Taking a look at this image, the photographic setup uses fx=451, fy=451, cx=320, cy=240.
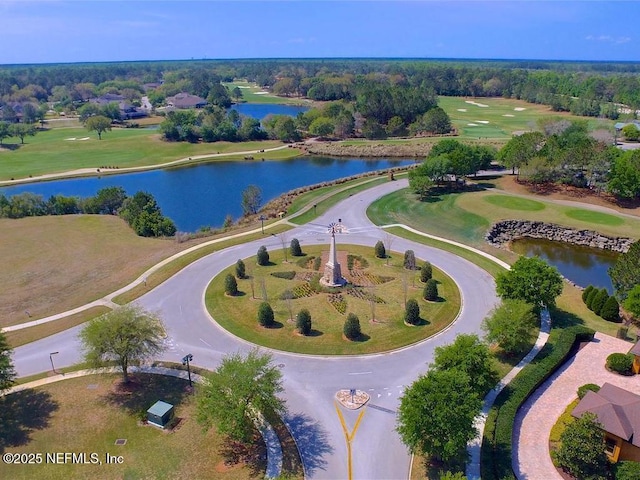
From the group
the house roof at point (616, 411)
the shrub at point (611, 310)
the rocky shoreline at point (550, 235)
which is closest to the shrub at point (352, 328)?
the house roof at point (616, 411)

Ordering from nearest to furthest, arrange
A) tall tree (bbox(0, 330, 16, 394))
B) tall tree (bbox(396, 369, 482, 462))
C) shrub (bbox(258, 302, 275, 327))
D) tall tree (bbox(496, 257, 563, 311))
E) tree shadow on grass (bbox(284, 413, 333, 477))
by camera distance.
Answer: tall tree (bbox(396, 369, 482, 462)), tree shadow on grass (bbox(284, 413, 333, 477)), tall tree (bbox(0, 330, 16, 394)), tall tree (bbox(496, 257, 563, 311)), shrub (bbox(258, 302, 275, 327))

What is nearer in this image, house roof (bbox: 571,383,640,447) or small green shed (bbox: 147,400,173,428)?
house roof (bbox: 571,383,640,447)

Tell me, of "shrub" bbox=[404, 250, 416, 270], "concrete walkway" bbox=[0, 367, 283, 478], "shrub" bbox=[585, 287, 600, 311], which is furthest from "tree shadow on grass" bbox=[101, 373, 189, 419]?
"shrub" bbox=[585, 287, 600, 311]

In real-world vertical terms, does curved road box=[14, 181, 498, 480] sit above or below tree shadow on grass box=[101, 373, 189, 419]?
above

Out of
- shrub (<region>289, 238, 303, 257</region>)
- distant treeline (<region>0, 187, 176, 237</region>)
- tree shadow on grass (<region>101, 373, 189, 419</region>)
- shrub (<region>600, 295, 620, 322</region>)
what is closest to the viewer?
tree shadow on grass (<region>101, 373, 189, 419</region>)

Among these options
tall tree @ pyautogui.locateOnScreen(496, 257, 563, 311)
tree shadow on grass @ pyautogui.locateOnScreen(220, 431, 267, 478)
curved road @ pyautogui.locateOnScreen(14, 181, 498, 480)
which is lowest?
tree shadow on grass @ pyautogui.locateOnScreen(220, 431, 267, 478)

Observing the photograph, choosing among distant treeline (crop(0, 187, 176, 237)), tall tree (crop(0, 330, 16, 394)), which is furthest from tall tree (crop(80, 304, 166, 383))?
distant treeline (crop(0, 187, 176, 237))

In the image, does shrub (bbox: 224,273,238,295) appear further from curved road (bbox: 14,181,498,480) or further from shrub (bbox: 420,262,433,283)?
shrub (bbox: 420,262,433,283)

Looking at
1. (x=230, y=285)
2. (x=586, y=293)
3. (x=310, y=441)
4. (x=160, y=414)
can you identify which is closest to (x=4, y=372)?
(x=160, y=414)
